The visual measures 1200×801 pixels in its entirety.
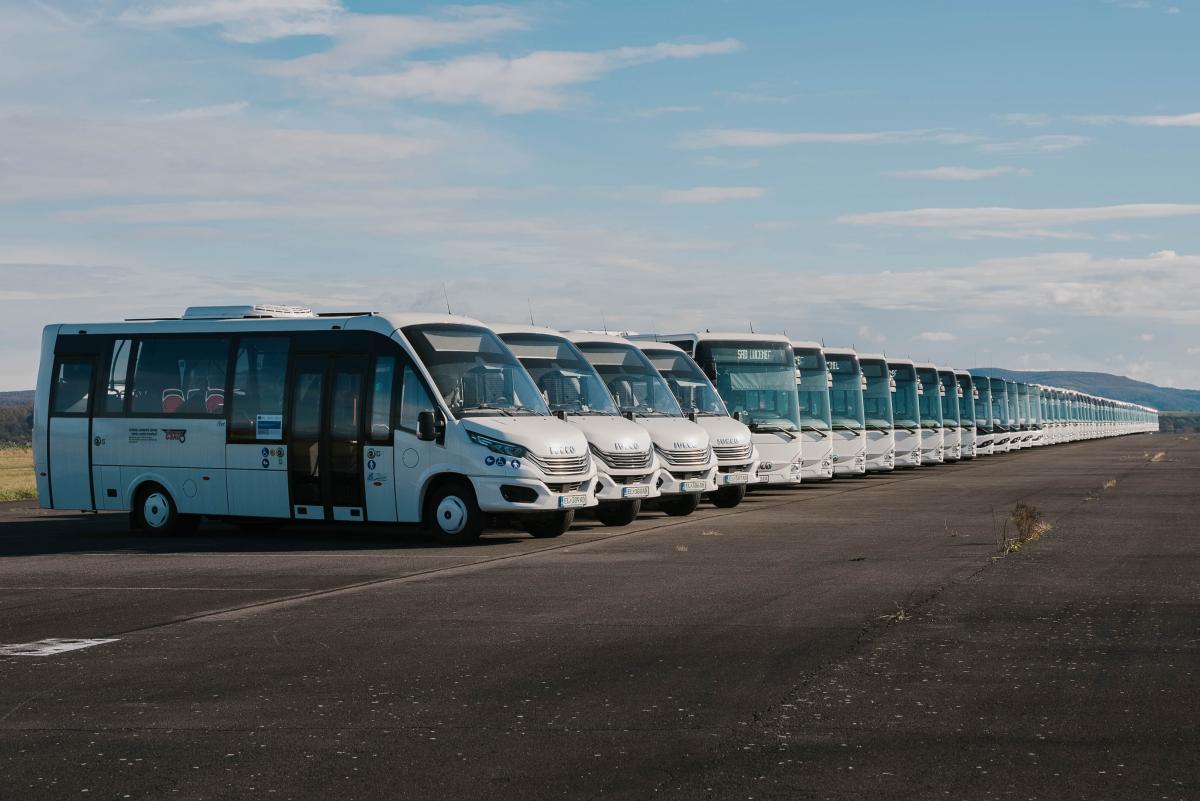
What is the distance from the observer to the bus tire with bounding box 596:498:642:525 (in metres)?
22.4

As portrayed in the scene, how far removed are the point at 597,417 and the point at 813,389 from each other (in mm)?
12018

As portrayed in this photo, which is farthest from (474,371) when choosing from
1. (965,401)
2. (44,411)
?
(965,401)

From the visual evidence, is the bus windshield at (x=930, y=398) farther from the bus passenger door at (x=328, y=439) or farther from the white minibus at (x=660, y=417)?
the bus passenger door at (x=328, y=439)

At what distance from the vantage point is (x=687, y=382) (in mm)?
27484

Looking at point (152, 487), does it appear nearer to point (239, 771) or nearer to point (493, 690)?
point (493, 690)

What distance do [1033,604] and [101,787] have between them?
25.6ft

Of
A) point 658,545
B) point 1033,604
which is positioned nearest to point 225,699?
point 1033,604

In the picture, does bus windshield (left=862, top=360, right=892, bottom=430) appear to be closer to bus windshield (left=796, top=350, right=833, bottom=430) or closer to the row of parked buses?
bus windshield (left=796, top=350, right=833, bottom=430)

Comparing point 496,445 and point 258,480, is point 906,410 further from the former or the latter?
point 496,445

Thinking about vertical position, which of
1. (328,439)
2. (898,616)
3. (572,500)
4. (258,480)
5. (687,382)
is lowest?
(898,616)

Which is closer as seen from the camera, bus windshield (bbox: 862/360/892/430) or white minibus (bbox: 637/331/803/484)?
white minibus (bbox: 637/331/803/484)

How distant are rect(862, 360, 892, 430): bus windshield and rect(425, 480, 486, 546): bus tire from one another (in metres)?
22.2

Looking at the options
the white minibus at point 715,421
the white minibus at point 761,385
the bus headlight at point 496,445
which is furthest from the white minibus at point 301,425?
the white minibus at point 761,385

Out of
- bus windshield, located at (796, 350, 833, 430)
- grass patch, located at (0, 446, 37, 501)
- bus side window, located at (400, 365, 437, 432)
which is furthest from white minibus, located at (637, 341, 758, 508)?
grass patch, located at (0, 446, 37, 501)
